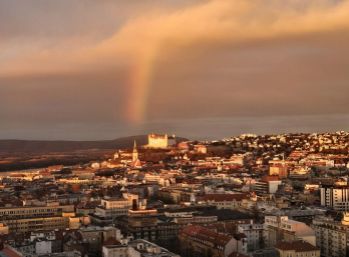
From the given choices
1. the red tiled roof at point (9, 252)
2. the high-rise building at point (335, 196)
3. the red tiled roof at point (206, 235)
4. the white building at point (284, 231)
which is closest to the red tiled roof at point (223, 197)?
the high-rise building at point (335, 196)

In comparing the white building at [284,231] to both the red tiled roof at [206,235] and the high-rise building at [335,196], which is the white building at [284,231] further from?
the high-rise building at [335,196]

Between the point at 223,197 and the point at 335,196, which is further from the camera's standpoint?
the point at 223,197

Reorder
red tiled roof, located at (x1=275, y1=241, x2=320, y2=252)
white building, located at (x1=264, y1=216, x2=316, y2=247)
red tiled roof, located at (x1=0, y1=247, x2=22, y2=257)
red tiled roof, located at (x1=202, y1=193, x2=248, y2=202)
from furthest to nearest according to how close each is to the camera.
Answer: red tiled roof, located at (x1=202, y1=193, x2=248, y2=202), white building, located at (x1=264, y1=216, x2=316, y2=247), red tiled roof, located at (x1=275, y1=241, x2=320, y2=252), red tiled roof, located at (x1=0, y1=247, x2=22, y2=257)

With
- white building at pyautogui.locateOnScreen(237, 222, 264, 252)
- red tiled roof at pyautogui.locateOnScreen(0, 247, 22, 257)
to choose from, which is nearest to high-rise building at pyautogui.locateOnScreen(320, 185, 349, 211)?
white building at pyautogui.locateOnScreen(237, 222, 264, 252)

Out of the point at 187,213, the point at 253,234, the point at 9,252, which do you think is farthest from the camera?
the point at 187,213

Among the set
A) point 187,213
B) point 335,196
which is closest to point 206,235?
point 187,213

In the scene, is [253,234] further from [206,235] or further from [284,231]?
[206,235]

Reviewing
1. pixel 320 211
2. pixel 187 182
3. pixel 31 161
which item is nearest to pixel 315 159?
pixel 187 182

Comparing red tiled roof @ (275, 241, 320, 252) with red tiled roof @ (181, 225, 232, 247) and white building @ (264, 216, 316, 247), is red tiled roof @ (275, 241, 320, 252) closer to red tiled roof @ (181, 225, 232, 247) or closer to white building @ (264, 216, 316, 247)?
white building @ (264, 216, 316, 247)
